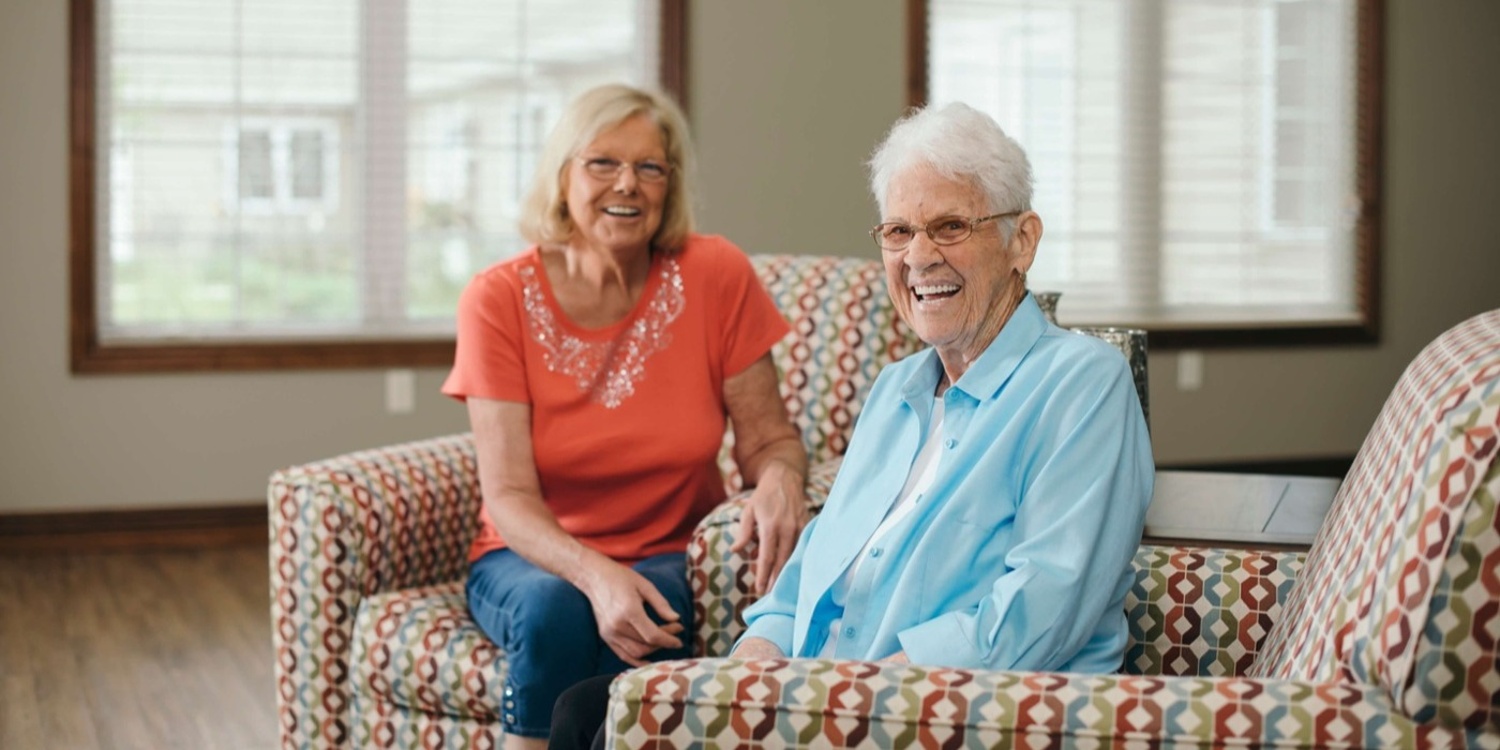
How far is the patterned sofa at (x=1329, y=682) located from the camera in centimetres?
117

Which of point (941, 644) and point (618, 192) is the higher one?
point (618, 192)

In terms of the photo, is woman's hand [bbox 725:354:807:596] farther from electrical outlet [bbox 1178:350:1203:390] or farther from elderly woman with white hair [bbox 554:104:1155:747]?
electrical outlet [bbox 1178:350:1203:390]

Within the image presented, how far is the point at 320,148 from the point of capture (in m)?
4.93

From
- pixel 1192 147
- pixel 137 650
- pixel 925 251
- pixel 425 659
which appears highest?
pixel 1192 147

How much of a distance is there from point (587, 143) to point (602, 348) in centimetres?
31

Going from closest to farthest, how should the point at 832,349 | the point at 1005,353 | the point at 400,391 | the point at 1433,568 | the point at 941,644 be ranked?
the point at 1433,568
the point at 941,644
the point at 1005,353
the point at 832,349
the point at 400,391

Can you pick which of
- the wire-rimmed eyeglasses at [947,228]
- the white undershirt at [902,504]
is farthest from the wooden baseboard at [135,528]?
the wire-rimmed eyeglasses at [947,228]

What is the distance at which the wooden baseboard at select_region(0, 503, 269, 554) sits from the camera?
15.4ft

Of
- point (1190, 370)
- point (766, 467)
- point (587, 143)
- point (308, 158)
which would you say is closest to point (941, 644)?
point (766, 467)

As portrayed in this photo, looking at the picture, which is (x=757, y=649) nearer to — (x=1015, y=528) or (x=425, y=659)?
(x=1015, y=528)

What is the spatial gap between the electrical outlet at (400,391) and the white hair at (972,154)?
354cm

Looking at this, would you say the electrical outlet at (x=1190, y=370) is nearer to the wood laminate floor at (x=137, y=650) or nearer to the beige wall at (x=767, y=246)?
the beige wall at (x=767, y=246)

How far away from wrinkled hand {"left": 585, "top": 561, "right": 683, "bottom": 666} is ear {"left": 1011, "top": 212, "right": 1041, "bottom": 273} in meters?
0.74

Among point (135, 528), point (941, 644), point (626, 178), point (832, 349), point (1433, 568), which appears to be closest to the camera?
point (1433, 568)
